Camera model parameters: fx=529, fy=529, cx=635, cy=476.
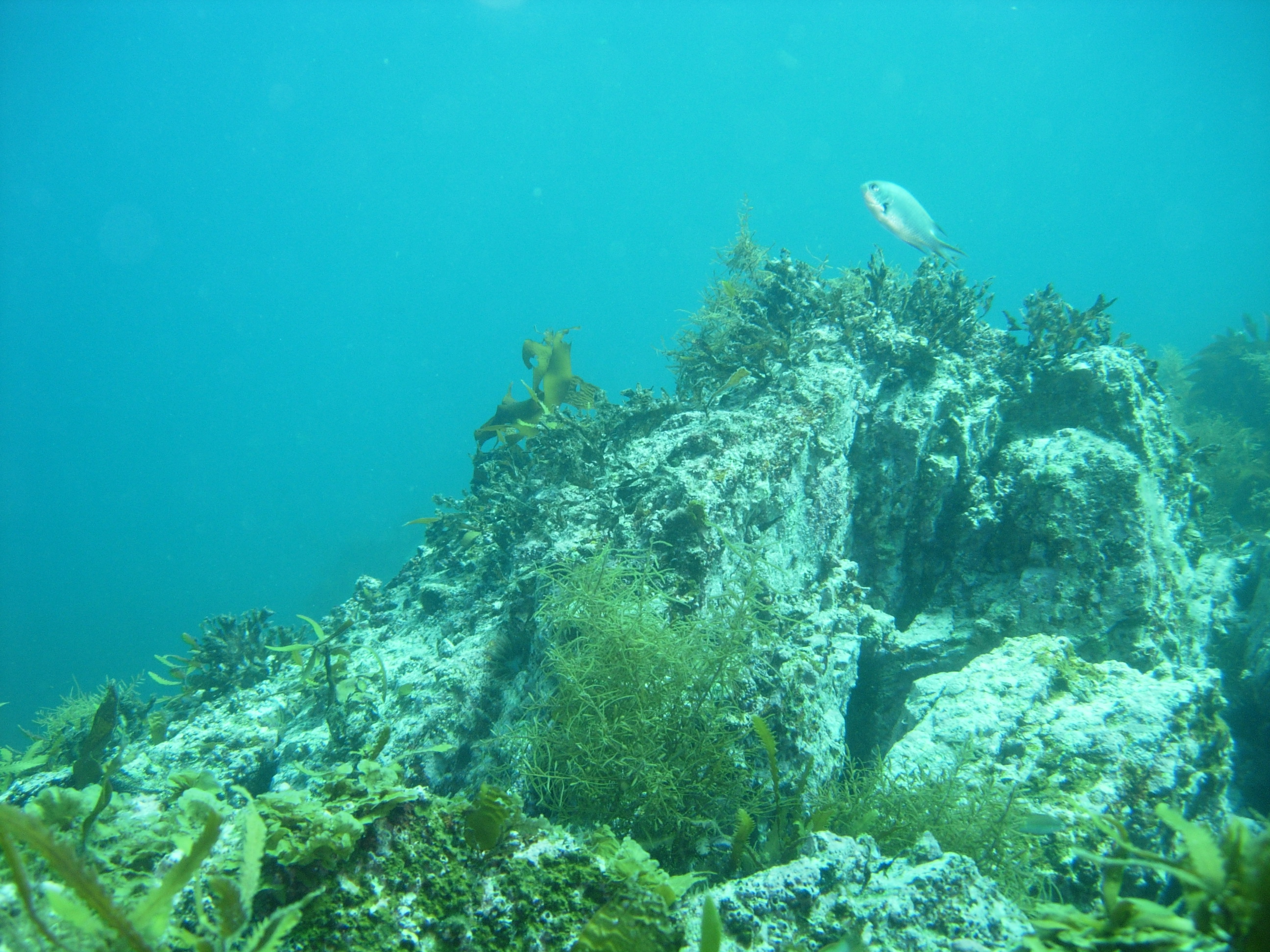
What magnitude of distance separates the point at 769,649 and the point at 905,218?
14.5 ft

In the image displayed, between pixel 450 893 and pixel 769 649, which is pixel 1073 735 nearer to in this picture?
pixel 769 649

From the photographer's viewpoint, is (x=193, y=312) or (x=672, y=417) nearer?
(x=672, y=417)

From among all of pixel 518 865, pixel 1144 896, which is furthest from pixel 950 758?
pixel 518 865

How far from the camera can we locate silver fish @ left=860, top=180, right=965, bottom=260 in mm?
5094

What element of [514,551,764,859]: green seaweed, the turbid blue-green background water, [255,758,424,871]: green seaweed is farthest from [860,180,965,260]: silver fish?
the turbid blue-green background water

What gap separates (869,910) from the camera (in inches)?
67.7

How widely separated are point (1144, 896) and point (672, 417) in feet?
12.7

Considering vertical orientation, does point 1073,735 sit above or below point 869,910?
above

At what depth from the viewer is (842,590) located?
4211 mm

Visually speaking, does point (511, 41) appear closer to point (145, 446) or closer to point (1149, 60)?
point (145, 446)

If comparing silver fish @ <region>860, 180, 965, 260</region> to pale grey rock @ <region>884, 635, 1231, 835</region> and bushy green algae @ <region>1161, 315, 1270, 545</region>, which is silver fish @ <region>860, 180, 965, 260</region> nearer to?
bushy green algae @ <region>1161, 315, 1270, 545</region>

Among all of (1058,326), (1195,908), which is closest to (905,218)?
(1058,326)

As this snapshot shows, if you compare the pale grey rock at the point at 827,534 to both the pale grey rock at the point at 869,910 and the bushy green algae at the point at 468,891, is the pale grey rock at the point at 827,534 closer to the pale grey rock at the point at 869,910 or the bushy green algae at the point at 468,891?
the pale grey rock at the point at 869,910

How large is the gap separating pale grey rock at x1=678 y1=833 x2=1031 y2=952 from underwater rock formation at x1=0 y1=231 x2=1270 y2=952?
0.01 metres
